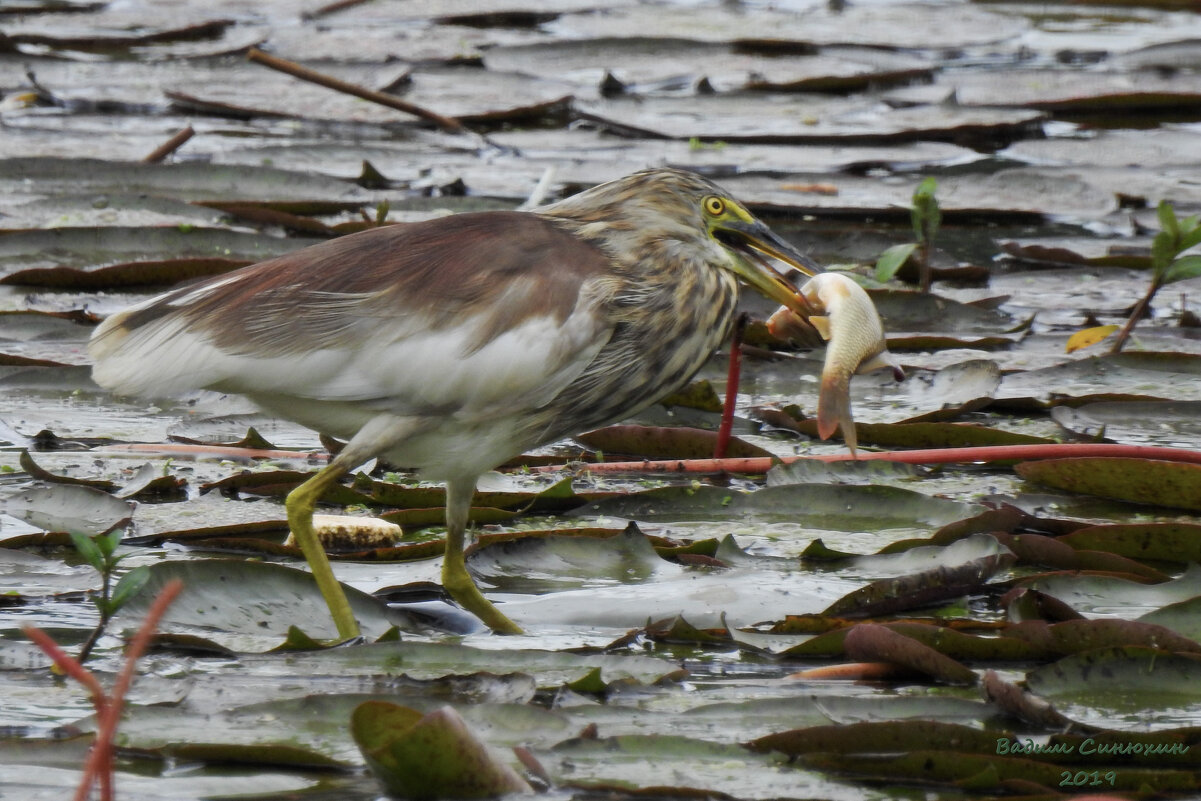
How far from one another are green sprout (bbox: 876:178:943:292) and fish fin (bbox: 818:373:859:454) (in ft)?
4.30

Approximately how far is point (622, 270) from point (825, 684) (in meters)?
1.07

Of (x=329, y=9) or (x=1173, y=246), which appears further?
(x=329, y=9)

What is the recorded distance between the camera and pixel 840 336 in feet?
11.4

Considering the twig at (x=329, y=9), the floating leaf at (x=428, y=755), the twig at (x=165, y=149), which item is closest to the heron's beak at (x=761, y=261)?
the floating leaf at (x=428, y=755)

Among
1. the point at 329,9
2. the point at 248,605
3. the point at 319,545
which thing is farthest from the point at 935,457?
the point at 329,9

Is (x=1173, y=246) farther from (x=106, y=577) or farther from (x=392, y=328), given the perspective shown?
(x=106, y=577)

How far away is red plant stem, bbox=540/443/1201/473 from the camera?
363 cm

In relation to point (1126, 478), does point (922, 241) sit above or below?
above

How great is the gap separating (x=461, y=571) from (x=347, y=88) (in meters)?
3.74

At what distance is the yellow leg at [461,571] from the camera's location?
3.04 meters

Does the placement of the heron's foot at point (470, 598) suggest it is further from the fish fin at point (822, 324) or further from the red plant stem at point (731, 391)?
the fish fin at point (822, 324)

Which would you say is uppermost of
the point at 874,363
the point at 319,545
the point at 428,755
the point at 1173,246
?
the point at 1173,246

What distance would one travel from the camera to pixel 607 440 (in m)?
4.11

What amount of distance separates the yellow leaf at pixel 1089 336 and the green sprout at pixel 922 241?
0.53 metres
